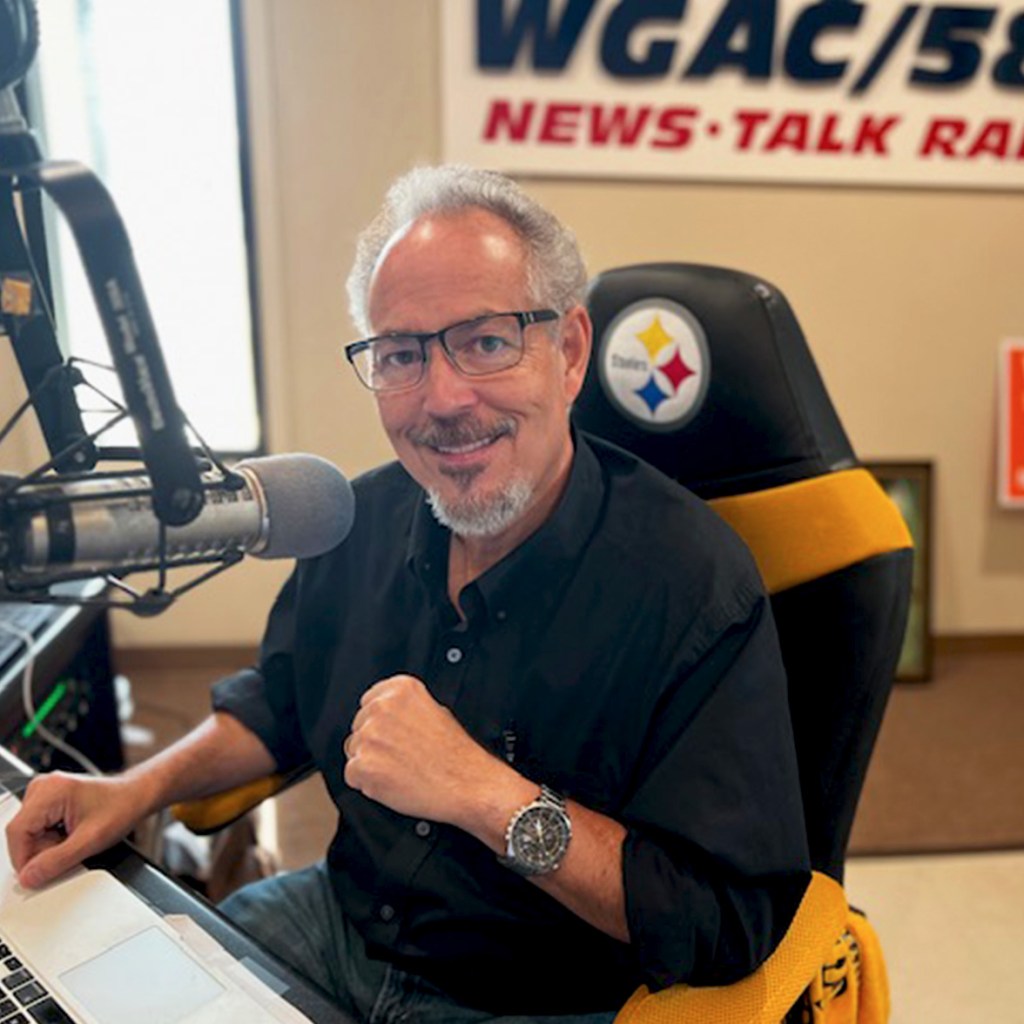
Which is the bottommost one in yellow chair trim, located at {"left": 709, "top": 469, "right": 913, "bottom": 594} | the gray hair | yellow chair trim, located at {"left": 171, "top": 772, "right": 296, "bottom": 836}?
yellow chair trim, located at {"left": 171, "top": 772, "right": 296, "bottom": 836}

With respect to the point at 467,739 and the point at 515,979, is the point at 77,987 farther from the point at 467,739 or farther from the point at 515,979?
the point at 515,979

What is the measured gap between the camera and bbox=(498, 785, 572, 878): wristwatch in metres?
0.84

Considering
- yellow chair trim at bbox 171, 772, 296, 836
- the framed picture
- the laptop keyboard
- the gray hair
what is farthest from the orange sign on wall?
the laptop keyboard

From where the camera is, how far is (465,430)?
1035 millimetres

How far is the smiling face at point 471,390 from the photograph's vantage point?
3.31 feet

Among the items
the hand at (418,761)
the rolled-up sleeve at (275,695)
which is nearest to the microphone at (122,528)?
the hand at (418,761)

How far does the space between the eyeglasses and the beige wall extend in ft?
6.02

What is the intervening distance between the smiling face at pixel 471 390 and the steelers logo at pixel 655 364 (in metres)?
0.07

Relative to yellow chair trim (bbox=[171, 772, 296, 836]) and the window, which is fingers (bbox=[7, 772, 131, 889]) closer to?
yellow chair trim (bbox=[171, 772, 296, 836])

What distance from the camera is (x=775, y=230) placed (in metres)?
2.84

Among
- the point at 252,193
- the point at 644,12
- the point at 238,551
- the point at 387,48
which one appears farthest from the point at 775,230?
the point at 238,551

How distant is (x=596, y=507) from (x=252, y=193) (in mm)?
2064

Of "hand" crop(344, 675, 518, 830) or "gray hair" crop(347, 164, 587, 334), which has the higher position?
"gray hair" crop(347, 164, 587, 334)

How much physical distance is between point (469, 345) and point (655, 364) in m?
0.22
